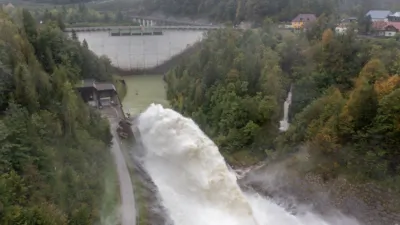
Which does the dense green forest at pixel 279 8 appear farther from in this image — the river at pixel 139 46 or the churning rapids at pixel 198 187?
the churning rapids at pixel 198 187

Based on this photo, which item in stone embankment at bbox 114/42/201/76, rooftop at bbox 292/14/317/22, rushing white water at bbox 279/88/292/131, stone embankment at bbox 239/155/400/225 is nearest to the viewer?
stone embankment at bbox 239/155/400/225

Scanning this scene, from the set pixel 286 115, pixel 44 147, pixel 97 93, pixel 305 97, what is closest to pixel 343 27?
pixel 305 97

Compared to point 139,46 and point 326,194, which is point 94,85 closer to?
point 326,194

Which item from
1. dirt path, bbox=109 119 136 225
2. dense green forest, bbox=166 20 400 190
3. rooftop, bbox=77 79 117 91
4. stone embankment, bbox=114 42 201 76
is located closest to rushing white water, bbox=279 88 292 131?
dense green forest, bbox=166 20 400 190

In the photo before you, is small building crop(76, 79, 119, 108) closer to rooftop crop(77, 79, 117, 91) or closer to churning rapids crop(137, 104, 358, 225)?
rooftop crop(77, 79, 117, 91)

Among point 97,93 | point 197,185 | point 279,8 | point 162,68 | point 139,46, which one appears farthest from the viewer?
point 139,46

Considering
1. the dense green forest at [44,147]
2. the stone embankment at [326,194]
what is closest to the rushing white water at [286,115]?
the stone embankment at [326,194]
